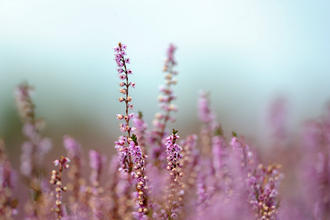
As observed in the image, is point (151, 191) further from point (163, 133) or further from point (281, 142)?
point (281, 142)

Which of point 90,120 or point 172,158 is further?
point 90,120

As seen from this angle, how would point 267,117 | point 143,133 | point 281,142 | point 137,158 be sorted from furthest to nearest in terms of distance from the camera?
point 267,117 < point 281,142 < point 143,133 < point 137,158

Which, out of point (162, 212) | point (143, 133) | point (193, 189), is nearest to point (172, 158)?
point (162, 212)

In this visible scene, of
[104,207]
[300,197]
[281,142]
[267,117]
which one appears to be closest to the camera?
[104,207]

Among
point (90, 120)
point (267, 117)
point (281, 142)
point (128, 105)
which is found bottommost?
point (128, 105)

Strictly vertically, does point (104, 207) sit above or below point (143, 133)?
below

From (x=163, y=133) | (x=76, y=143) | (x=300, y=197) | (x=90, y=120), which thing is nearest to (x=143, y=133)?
(x=163, y=133)

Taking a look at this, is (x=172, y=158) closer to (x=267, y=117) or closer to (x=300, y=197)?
(x=300, y=197)
